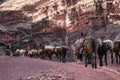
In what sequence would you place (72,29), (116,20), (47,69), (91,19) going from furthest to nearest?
(72,29) → (91,19) → (116,20) → (47,69)

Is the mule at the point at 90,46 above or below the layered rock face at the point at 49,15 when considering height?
below

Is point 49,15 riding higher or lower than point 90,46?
higher

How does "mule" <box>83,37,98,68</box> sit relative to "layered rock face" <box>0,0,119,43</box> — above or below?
below

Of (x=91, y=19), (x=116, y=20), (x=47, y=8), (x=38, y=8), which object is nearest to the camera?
(x=116, y=20)

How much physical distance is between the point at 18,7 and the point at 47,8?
65.3 ft

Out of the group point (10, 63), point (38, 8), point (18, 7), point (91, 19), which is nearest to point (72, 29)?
point (91, 19)

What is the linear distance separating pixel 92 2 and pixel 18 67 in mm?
75875

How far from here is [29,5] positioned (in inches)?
4855

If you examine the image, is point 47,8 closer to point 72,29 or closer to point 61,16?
point 61,16

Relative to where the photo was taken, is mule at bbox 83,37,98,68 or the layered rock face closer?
mule at bbox 83,37,98,68

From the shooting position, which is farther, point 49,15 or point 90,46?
point 49,15

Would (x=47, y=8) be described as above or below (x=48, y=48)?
above

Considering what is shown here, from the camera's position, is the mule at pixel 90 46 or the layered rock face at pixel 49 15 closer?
the mule at pixel 90 46

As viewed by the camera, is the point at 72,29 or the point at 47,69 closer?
the point at 47,69
